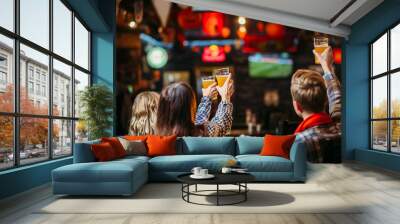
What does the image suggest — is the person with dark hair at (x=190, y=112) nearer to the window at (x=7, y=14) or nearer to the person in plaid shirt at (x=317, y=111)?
the person in plaid shirt at (x=317, y=111)

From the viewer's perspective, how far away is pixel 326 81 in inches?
364

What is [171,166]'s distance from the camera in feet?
19.7

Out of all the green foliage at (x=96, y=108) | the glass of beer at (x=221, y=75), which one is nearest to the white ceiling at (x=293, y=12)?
the glass of beer at (x=221, y=75)

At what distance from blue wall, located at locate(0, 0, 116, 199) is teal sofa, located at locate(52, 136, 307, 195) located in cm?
74

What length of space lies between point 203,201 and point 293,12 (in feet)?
18.5

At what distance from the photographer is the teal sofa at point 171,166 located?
487 centimetres

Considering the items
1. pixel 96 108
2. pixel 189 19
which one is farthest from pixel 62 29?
pixel 189 19

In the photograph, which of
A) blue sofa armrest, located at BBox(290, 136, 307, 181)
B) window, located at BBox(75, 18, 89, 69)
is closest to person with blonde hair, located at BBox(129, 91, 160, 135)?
window, located at BBox(75, 18, 89, 69)

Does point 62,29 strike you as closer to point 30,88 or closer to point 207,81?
point 30,88

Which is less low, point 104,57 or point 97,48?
point 97,48

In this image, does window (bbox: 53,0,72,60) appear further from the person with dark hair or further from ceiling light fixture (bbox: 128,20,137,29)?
the person with dark hair

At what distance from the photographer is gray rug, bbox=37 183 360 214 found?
4.20 m

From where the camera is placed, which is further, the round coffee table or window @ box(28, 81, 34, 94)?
window @ box(28, 81, 34, 94)

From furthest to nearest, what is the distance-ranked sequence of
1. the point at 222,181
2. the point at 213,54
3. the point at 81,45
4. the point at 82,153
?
1. the point at 213,54
2. the point at 81,45
3. the point at 82,153
4. the point at 222,181
